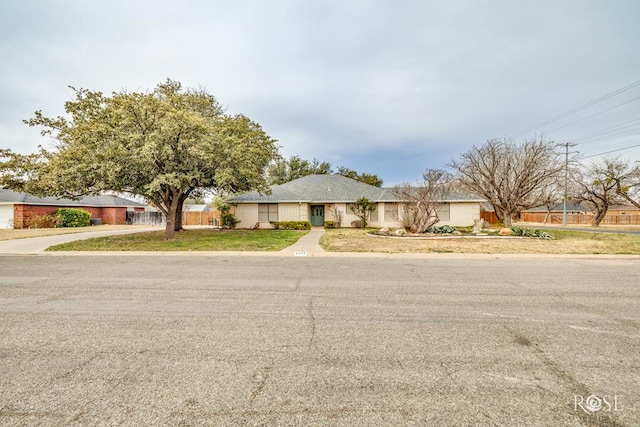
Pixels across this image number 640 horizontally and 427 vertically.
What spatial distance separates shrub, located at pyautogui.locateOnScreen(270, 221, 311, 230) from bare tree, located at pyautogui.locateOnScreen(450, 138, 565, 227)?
12.3m

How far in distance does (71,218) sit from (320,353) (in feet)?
113

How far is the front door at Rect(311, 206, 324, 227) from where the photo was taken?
91.5ft

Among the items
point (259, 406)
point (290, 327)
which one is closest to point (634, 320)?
point (290, 327)

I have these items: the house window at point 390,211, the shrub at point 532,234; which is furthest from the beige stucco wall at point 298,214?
the shrub at point 532,234

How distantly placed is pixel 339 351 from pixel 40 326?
4076 mm

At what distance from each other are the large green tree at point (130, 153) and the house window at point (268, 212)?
1075 cm

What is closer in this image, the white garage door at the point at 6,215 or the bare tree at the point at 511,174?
the bare tree at the point at 511,174

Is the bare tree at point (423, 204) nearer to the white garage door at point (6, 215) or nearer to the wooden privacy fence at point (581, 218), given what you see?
the white garage door at point (6, 215)

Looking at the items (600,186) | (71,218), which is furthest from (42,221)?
(600,186)

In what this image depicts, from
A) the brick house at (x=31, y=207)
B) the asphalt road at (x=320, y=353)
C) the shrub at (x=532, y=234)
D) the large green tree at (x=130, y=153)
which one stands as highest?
the large green tree at (x=130, y=153)

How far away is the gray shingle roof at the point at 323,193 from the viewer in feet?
87.4

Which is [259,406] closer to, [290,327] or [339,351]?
[339,351]

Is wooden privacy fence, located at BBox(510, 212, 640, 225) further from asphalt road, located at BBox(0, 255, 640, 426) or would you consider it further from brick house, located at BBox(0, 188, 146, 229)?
brick house, located at BBox(0, 188, 146, 229)

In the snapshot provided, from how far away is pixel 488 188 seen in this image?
22.8 meters
